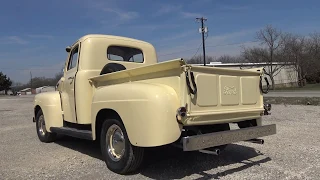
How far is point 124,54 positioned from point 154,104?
9.98 feet

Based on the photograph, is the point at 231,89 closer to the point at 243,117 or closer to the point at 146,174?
the point at 243,117

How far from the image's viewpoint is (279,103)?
1719cm

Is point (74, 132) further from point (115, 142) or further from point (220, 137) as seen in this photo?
point (220, 137)

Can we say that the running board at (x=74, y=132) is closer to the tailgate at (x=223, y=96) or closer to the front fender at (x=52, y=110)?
the front fender at (x=52, y=110)

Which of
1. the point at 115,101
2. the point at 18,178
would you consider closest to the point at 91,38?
the point at 115,101

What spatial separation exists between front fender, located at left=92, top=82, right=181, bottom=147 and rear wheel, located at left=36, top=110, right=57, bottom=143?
3.88 metres

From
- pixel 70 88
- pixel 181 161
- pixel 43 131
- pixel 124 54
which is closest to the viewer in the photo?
pixel 181 161

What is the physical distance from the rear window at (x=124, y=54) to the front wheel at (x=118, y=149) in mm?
1995

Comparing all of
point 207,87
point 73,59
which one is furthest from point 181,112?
point 73,59

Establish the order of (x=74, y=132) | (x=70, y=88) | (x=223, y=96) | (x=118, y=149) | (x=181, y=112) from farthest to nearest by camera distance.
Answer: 1. (x=70, y=88)
2. (x=74, y=132)
3. (x=118, y=149)
4. (x=223, y=96)
5. (x=181, y=112)

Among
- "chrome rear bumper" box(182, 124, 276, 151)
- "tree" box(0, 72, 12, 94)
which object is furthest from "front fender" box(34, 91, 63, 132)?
"tree" box(0, 72, 12, 94)

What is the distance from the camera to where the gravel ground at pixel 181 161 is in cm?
489

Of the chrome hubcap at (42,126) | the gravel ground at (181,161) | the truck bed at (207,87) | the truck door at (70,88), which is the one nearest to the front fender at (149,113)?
the truck bed at (207,87)

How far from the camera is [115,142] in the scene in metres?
5.09
